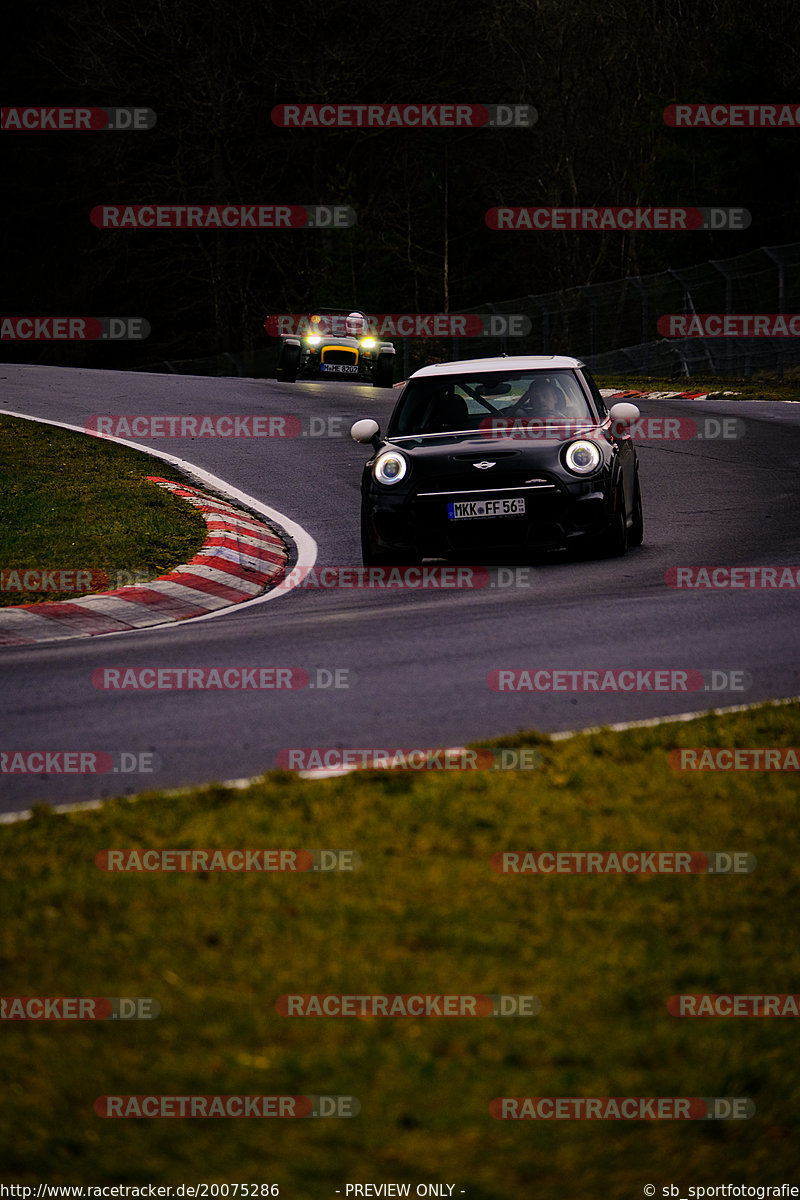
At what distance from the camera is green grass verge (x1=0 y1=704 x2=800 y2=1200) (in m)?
3.14

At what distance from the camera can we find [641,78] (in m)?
53.2

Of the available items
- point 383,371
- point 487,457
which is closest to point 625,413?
point 487,457

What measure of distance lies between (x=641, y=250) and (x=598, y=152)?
7700 mm

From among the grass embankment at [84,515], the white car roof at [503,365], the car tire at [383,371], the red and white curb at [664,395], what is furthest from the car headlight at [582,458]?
the car tire at [383,371]

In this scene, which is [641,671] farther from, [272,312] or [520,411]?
[272,312]

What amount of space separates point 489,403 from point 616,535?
59.2 inches

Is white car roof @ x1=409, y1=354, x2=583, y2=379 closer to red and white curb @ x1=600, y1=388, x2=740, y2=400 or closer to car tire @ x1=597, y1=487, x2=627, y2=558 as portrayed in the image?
car tire @ x1=597, y1=487, x2=627, y2=558

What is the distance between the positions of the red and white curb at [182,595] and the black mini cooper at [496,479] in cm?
105

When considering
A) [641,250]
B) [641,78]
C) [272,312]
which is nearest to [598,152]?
[641,78]

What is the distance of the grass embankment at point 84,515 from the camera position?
12.1m

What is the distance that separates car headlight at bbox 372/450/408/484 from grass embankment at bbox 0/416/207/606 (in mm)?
1832

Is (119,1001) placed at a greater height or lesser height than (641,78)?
lesser

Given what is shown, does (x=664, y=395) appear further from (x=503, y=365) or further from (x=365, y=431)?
(x=365, y=431)

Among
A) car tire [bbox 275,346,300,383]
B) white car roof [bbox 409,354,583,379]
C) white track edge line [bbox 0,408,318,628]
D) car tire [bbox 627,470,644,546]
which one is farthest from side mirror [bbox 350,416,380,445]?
car tire [bbox 275,346,300,383]
